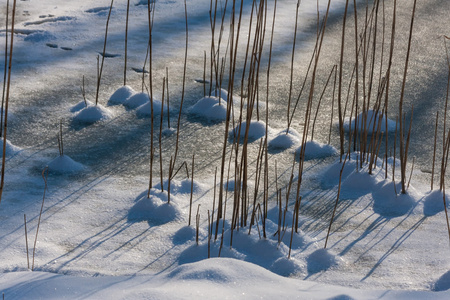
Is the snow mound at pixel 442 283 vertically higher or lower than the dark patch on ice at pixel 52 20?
lower

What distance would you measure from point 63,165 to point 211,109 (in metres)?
0.72

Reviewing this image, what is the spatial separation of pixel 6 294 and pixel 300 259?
28.2 inches

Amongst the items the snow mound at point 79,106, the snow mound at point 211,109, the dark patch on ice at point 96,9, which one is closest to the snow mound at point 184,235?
the snow mound at point 211,109

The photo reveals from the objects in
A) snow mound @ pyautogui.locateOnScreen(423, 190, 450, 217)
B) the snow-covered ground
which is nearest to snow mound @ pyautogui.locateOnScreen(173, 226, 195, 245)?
the snow-covered ground

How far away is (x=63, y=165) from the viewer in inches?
76.8

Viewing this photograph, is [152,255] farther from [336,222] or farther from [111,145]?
[111,145]

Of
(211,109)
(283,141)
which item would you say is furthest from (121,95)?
(283,141)

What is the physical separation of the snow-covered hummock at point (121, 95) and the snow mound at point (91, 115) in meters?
0.16

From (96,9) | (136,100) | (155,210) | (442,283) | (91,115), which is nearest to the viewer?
(442,283)

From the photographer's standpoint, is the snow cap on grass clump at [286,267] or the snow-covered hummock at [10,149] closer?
the snow cap on grass clump at [286,267]

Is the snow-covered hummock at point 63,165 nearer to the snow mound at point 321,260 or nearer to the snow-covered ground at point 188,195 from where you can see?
the snow-covered ground at point 188,195

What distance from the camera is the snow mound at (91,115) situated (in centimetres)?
234

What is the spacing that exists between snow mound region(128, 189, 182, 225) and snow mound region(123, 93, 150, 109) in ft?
2.72

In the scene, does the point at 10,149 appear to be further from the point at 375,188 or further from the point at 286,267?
the point at 375,188
